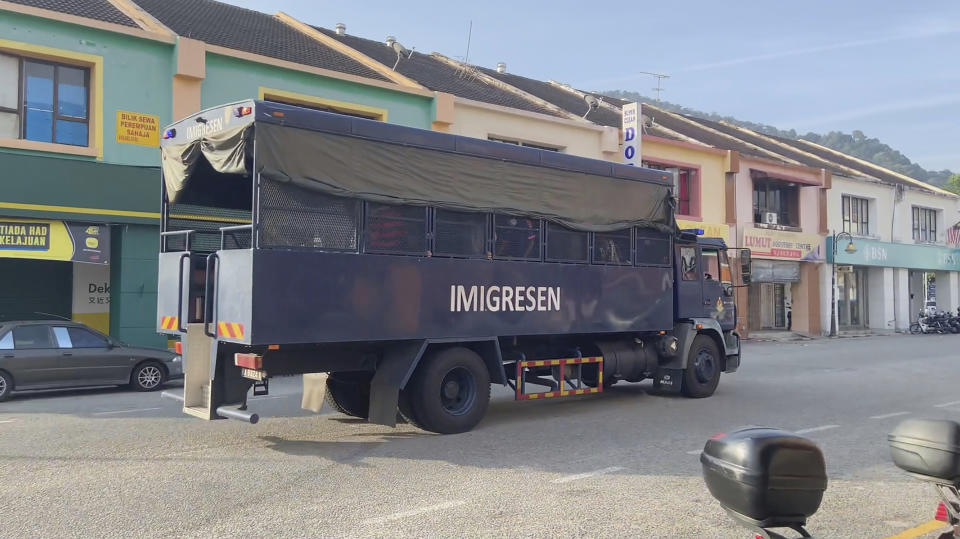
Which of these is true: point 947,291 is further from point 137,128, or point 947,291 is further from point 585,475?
point 585,475

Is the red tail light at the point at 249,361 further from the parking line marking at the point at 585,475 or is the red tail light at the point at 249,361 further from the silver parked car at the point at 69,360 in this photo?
the silver parked car at the point at 69,360

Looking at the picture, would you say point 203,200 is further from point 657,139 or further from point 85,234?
point 657,139

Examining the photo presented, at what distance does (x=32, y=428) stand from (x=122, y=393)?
13.2 feet

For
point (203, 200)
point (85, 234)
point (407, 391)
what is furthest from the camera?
point (85, 234)

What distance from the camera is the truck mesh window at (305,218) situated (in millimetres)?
7355

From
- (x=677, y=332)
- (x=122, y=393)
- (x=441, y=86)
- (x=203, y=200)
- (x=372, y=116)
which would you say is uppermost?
(x=441, y=86)

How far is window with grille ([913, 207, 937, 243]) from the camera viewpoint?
38.4 meters

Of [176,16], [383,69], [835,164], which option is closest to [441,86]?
[383,69]

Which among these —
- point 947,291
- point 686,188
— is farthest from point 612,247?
point 947,291

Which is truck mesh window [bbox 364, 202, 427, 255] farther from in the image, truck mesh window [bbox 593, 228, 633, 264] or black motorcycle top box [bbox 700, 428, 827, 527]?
black motorcycle top box [bbox 700, 428, 827, 527]

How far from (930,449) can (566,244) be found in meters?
6.42

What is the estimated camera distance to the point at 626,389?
12.9 meters

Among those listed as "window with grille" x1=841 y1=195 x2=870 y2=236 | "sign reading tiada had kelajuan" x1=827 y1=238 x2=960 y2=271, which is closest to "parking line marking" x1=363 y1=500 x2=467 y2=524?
"sign reading tiada had kelajuan" x1=827 y1=238 x2=960 y2=271

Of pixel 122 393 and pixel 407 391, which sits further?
pixel 122 393
